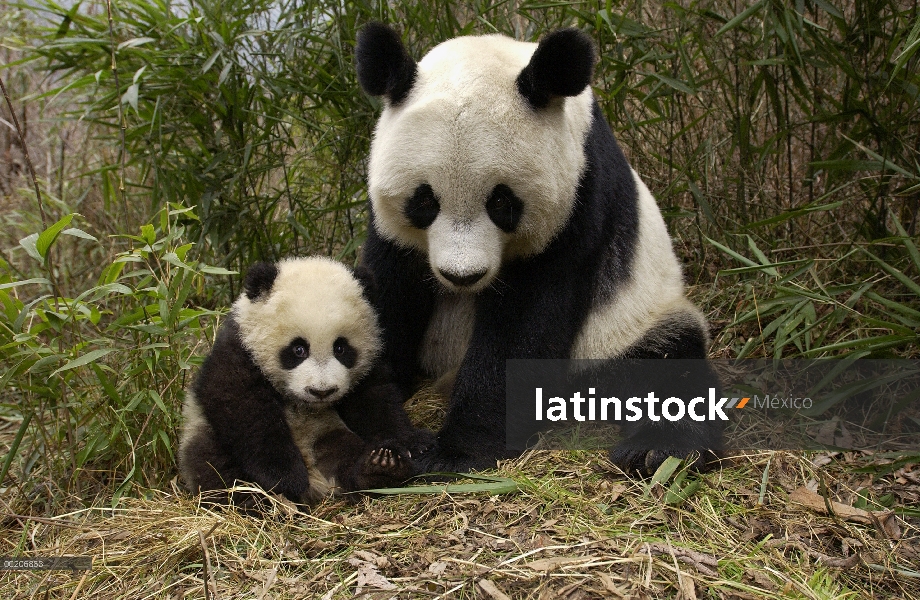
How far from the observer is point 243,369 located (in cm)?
300

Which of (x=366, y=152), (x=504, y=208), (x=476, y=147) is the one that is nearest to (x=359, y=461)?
(x=504, y=208)

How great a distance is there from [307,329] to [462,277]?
2.07 feet

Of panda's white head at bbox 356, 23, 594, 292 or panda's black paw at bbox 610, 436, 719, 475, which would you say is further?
panda's black paw at bbox 610, 436, 719, 475

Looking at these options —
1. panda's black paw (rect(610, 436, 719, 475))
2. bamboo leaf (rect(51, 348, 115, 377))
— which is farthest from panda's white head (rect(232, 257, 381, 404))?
panda's black paw (rect(610, 436, 719, 475))

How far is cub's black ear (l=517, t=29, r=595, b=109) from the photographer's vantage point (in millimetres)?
2791

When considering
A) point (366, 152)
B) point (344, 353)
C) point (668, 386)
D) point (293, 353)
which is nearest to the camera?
point (293, 353)

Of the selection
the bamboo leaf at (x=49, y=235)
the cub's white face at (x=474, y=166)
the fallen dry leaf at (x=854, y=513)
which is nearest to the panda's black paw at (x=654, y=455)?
the fallen dry leaf at (x=854, y=513)

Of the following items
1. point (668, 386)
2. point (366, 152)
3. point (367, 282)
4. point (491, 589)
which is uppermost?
point (366, 152)

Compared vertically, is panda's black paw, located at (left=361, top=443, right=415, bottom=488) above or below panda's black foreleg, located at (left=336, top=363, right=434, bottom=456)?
below

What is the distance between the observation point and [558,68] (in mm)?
2838

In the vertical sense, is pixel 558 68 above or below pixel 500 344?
above

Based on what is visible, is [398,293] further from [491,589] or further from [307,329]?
[491,589]

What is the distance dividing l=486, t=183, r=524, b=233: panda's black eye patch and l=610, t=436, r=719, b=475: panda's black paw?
3.26 feet

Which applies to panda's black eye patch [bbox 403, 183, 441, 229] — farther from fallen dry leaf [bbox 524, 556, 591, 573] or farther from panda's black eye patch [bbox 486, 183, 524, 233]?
fallen dry leaf [bbox 524, 556, 591, 573]
